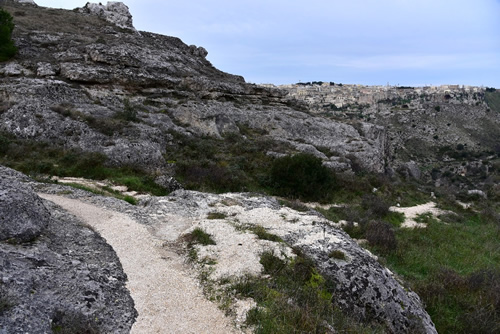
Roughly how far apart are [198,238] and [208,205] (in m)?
3.23

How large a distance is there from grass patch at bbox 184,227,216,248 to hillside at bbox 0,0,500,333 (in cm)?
6

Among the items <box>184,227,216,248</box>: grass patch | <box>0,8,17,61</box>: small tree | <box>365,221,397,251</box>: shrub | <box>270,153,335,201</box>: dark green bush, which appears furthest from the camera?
<box>0,8,17,61</box>: small tree

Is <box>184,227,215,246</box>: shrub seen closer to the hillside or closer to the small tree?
the hillside

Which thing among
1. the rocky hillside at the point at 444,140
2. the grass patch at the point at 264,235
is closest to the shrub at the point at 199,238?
the grass patch at the point at 264,235

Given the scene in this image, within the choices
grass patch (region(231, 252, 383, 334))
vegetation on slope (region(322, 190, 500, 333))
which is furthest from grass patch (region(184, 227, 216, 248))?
vegetation on slope (region(322, 190, 500, 333))

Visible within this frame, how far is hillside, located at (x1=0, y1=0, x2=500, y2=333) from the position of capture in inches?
225

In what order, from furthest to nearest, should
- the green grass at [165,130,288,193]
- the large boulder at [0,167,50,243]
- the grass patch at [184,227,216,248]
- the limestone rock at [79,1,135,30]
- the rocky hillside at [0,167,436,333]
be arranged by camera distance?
1. the limestone rock at [79,1,135,30]
2. the green grass at [165,130,288,193]
3. the grass patch at [184,227,216,248]
4. the large boulder at [0,167,50,243]
5. the rocky hillside at [0,167,436,333]

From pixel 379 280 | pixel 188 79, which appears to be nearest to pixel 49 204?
pixel 379 280

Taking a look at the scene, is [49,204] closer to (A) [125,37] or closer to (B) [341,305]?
(B) [341,305]

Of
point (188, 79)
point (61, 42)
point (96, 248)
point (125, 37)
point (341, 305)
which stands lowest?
point (341, 305)

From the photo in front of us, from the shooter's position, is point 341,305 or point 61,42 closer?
point 341,305

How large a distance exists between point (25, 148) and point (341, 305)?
1715 cm

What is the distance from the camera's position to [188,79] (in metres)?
37.2

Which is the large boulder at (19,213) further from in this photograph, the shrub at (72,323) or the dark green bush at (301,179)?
the dark green bush at (301,179)
